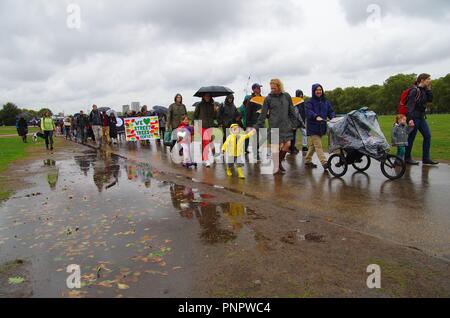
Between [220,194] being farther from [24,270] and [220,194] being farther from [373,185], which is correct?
[24,270]

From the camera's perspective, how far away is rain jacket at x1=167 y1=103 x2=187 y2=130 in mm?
12062

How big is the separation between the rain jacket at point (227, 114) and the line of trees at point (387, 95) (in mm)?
85294

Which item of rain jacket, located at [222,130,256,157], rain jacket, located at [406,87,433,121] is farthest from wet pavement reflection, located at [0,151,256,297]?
rain jacket, located at [406,87,433,121]

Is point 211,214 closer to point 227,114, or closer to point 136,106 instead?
point 227,114

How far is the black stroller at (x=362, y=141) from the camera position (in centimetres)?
784

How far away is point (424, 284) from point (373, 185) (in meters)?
4.30

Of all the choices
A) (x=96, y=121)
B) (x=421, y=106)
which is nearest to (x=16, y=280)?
(x=421, y=106)

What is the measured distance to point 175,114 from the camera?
12094mm

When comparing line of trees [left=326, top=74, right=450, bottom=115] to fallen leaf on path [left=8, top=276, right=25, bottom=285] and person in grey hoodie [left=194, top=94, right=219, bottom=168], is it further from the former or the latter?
fallen leaf on path [left=8, top=276, right=25, bottom=285]

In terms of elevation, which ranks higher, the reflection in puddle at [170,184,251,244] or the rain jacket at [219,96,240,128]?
the rain jacket at [219,96,240,128]

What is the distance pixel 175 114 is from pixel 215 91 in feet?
5.56

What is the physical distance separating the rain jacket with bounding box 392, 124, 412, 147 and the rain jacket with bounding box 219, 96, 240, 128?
472cm

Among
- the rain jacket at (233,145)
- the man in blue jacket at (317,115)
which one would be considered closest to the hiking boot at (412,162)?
the man in blue jacket at (317,115)

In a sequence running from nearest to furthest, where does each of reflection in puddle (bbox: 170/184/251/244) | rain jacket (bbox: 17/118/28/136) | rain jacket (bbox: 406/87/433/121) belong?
reflection in puddle (bbox: 170/184/251/244) → rain jacket (bbox: 406/87/433/121) → rain jacket (bbox: 17/118/28/136)
